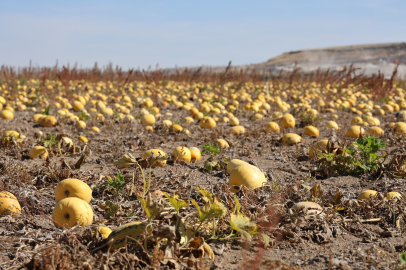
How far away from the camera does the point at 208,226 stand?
8.91ft

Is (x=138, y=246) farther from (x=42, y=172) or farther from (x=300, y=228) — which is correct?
(x=42, y=172)

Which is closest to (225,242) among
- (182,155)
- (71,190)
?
(71,190)

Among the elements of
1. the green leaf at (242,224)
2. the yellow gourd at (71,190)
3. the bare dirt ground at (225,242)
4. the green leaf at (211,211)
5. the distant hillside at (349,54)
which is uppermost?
the distant hillside at (349,54)

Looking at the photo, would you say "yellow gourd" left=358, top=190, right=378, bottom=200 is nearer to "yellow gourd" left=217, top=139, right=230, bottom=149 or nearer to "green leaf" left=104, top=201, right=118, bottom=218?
"green leaf" left=104, top=201, right=118, bottom=218

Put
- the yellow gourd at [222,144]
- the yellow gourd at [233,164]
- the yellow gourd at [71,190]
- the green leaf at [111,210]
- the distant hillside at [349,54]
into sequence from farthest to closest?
the distant hillside at [349,54] → the yellow gourd at [222,144] → the yellow gourd at [233,164] → the yellow gourd at [71,190] → the green leaf at [111,210]

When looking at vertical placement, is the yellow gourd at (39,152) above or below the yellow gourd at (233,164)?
below

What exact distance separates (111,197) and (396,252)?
106 inches

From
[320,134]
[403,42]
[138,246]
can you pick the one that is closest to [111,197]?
[138,246]

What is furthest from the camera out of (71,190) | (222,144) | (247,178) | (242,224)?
(222,144)

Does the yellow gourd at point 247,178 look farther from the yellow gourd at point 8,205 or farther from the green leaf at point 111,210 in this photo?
the yellow gourd at point 8,205

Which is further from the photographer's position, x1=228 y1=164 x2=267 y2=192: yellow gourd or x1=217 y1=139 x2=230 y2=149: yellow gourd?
x1=217 y1=139 x2=230 y2=149: yellow gourd

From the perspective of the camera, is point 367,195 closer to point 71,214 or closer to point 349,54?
point 71,214

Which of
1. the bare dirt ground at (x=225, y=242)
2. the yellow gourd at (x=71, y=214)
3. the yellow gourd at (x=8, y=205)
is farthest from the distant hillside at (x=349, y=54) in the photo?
the yellow gourd at (x=71, y=214)

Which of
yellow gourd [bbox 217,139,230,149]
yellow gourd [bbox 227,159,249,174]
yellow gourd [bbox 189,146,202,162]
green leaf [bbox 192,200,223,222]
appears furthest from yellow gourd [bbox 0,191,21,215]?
yellow gourd [bbox 217,139,230,149]
